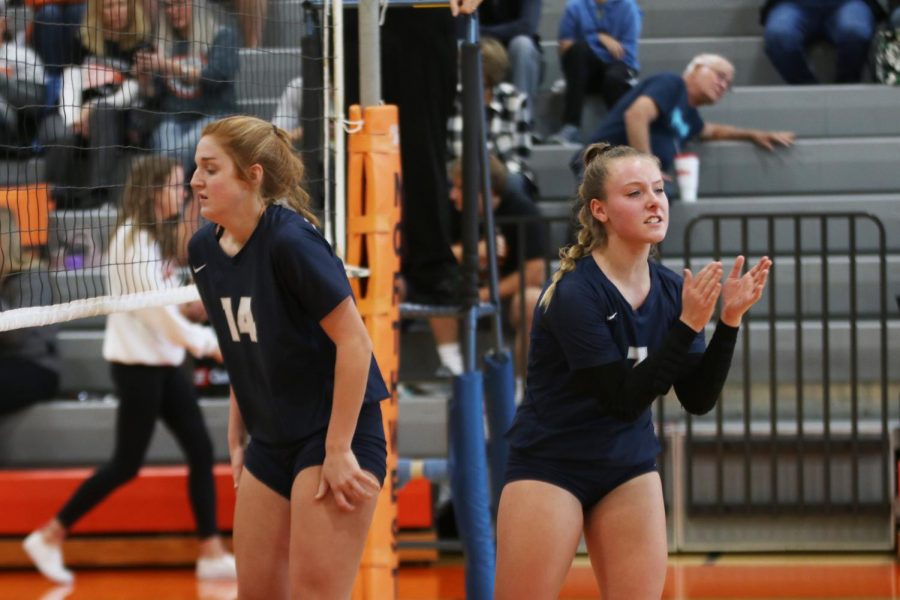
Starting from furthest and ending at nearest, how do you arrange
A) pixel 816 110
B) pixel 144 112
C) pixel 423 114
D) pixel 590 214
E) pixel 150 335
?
1. pixel 816 110
2. pixel 150 335
3. pixel 144 112
4. pixel 423 114
5. pixel 590 214

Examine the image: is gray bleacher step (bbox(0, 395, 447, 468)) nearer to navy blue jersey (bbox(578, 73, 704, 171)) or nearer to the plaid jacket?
the plaid jacket

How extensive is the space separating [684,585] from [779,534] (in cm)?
99

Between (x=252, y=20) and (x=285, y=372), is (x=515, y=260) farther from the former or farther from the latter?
(x=285, y=372)

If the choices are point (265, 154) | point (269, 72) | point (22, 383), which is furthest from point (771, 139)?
point (265, 154)

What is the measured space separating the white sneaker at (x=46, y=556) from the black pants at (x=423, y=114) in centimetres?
234

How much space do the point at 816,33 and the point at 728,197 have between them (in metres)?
1.50

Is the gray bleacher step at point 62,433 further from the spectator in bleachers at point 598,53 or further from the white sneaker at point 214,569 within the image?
the spectator in bleachers at point 598,53

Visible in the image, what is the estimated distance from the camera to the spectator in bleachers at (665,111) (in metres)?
7.18

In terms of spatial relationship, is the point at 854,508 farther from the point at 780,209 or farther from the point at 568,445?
the point at 568,445

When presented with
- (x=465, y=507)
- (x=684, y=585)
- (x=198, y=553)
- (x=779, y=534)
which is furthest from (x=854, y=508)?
(x=198, y=553)

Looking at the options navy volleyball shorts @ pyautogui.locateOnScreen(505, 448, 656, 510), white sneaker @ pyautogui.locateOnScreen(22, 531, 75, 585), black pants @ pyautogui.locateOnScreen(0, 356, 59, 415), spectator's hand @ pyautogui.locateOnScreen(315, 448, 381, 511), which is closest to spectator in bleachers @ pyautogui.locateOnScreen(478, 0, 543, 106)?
black pants @ pyautogui.locateOnScreen(0, 356, 59, 415)

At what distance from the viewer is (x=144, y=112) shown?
5.92m

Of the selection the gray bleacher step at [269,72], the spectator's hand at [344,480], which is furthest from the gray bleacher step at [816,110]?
the spectator's hand at [344,480]

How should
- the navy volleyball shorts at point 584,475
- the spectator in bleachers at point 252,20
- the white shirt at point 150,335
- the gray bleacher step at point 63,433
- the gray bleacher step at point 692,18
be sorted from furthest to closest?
the gray bleacher step at point 692,18 → the gray bleacher step at point 63,433 → the white shirt at point 150,335 → the spectator in bleachers at point 252,20 → the navy volleyball shorts at point 584,475
